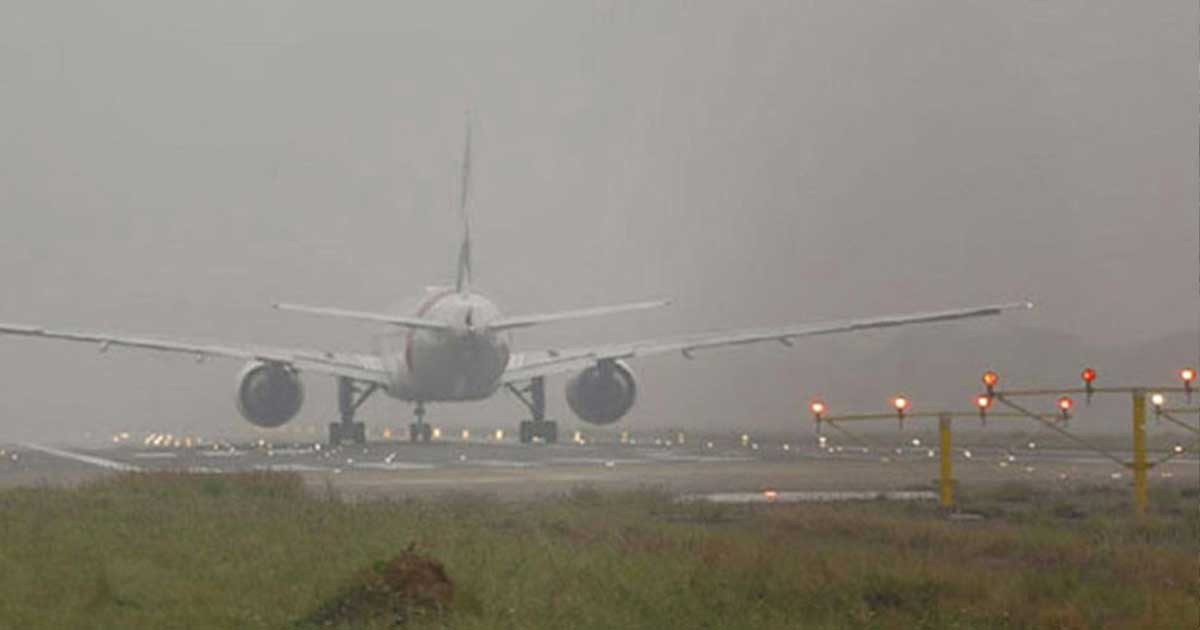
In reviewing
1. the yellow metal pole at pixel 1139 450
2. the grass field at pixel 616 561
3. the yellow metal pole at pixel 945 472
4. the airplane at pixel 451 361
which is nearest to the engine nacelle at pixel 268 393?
the airplane at pixel 451 361

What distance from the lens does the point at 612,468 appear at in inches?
1860

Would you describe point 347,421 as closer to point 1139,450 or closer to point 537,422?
point 537,422

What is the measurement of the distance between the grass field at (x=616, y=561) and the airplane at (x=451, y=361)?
3307cm

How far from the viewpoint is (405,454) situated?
5956cm

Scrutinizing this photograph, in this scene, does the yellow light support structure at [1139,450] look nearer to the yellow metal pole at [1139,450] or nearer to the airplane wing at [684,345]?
the yellow metal pole at [1139,450]

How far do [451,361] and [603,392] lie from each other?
623cm

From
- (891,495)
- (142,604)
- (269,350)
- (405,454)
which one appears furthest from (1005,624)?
(269,350)

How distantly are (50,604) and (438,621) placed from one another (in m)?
4.23

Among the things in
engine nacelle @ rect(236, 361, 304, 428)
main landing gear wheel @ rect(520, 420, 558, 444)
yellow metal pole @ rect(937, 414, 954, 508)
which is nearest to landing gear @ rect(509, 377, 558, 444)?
main landing gear wheel @ rect(520, 420, 558, 444)

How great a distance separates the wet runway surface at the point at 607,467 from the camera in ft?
124

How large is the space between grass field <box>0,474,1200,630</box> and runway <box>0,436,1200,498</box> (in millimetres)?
5316

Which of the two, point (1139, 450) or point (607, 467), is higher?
point (1139, 450)

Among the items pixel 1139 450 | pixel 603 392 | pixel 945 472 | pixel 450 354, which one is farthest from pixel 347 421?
pixel 1139 450

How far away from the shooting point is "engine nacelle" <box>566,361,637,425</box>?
230ft
